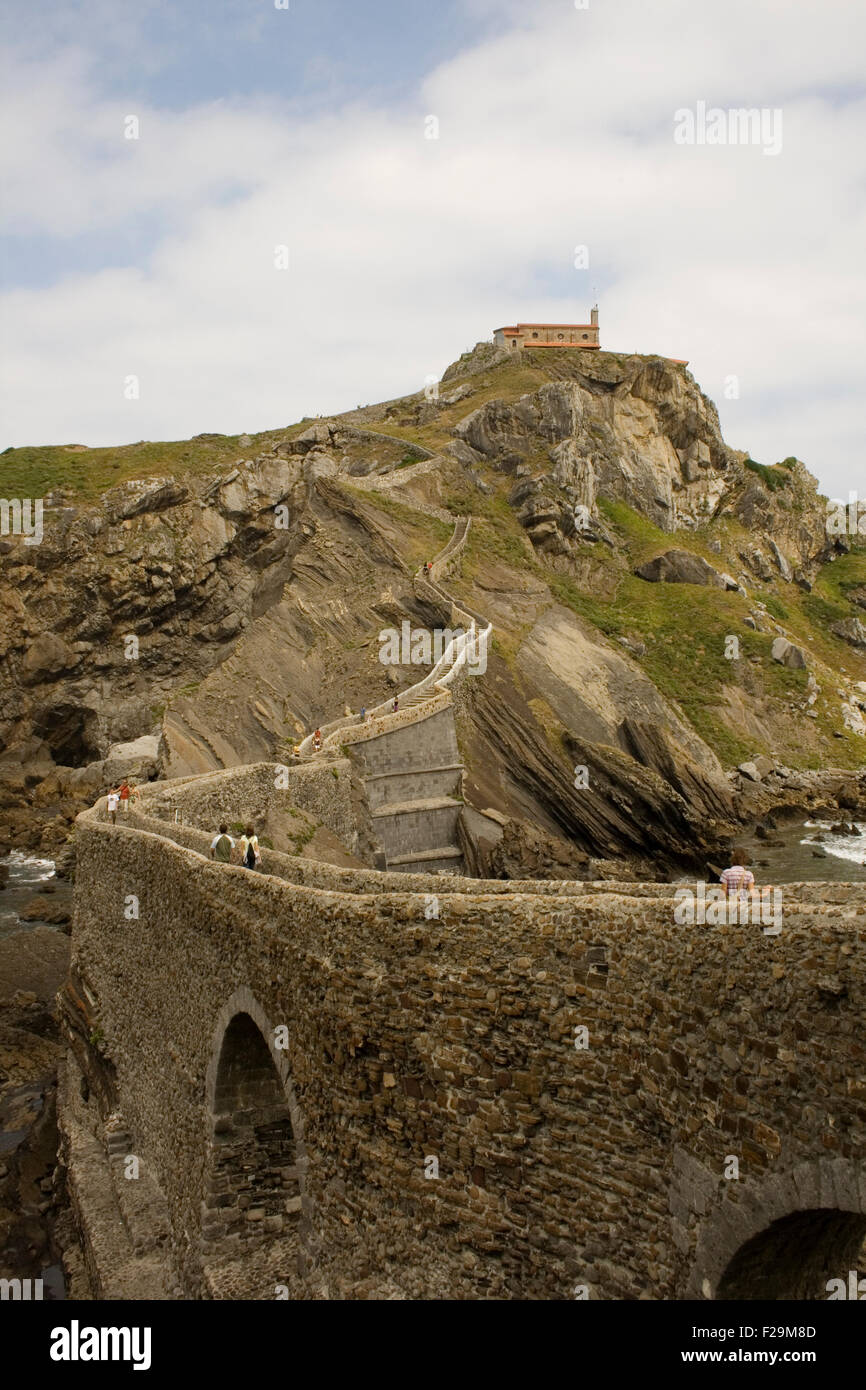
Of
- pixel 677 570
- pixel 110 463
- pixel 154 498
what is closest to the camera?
pixel 154 498

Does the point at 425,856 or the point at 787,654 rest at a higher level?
the point at 787,654

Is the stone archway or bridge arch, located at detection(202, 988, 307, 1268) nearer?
the stone archway

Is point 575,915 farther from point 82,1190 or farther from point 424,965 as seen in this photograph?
point 82,1190

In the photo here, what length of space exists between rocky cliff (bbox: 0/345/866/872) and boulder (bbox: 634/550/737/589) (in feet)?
0.51

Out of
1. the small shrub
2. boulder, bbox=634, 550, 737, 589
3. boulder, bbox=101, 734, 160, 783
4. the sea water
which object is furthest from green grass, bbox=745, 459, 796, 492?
the sea water

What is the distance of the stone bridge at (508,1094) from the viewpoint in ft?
19.8

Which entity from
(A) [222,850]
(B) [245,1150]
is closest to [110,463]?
(A) [222,850]

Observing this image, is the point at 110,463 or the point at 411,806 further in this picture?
the point at 110,463

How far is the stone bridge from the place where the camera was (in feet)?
19.8

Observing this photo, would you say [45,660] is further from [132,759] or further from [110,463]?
[110,463]

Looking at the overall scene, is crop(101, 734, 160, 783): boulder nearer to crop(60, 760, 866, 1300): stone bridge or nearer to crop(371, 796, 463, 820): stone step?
crop(371, 796, 463, 820): stone step

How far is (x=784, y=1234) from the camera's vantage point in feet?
20.3

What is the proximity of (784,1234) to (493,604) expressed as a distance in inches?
1820

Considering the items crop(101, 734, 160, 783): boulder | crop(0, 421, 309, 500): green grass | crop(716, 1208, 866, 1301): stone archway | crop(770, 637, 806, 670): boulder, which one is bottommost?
crop(716, 1208, 866, 1301): stone archway
